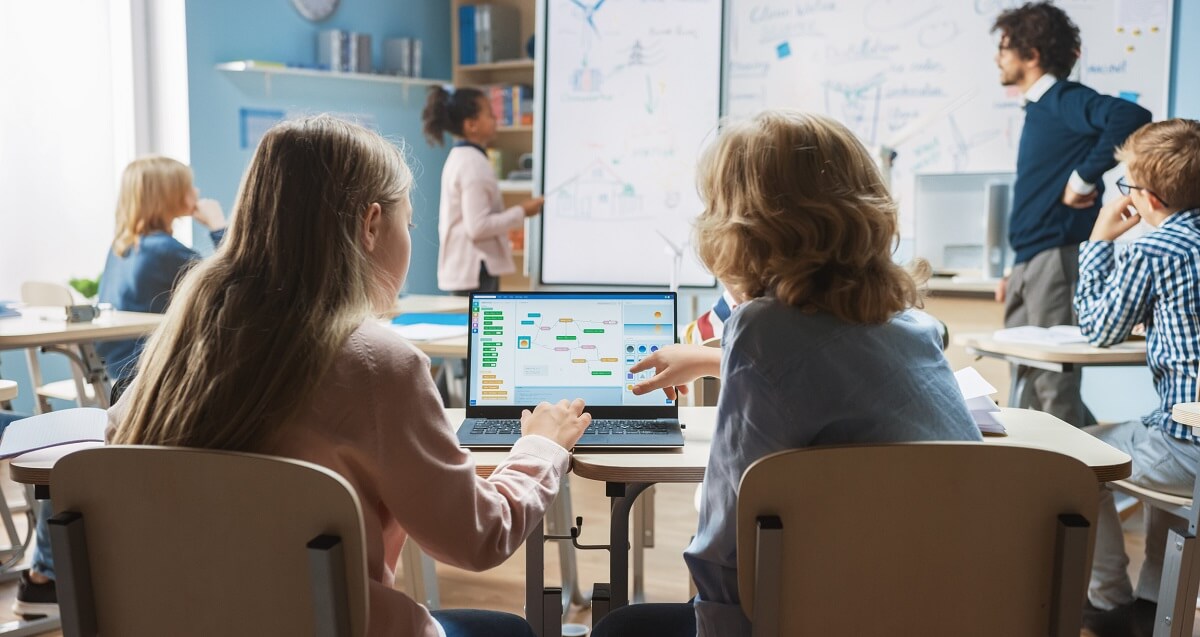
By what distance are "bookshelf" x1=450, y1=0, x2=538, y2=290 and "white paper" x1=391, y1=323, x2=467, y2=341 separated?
294 centimetres

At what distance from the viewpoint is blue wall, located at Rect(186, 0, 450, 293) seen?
5145 millimetres

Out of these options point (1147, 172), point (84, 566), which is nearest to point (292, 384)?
point (84, 566)

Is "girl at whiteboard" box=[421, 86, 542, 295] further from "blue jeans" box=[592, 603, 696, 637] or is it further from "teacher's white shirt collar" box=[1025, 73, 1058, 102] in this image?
"blue jeans" box=[592, 603, 696, 637]

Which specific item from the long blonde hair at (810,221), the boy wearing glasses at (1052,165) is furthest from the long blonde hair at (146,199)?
the boy wearing glasses at (1052,165)

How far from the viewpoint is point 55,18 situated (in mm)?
4738

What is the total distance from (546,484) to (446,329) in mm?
1692

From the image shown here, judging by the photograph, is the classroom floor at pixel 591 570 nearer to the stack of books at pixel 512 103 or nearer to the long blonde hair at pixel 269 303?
the long blonde hair at pixel 269 303

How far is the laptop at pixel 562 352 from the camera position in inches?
71.9

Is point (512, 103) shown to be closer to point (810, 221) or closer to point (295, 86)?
point (295, 86)

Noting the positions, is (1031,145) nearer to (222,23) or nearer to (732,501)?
(732,501)

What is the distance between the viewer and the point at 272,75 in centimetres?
543

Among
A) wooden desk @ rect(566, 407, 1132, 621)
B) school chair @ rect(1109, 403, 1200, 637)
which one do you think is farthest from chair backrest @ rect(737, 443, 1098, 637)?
school chair @ rect(1109, 403, 1200, 637)

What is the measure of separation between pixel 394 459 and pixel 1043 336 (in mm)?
2418

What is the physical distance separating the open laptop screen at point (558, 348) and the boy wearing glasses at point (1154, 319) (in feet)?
4.03
